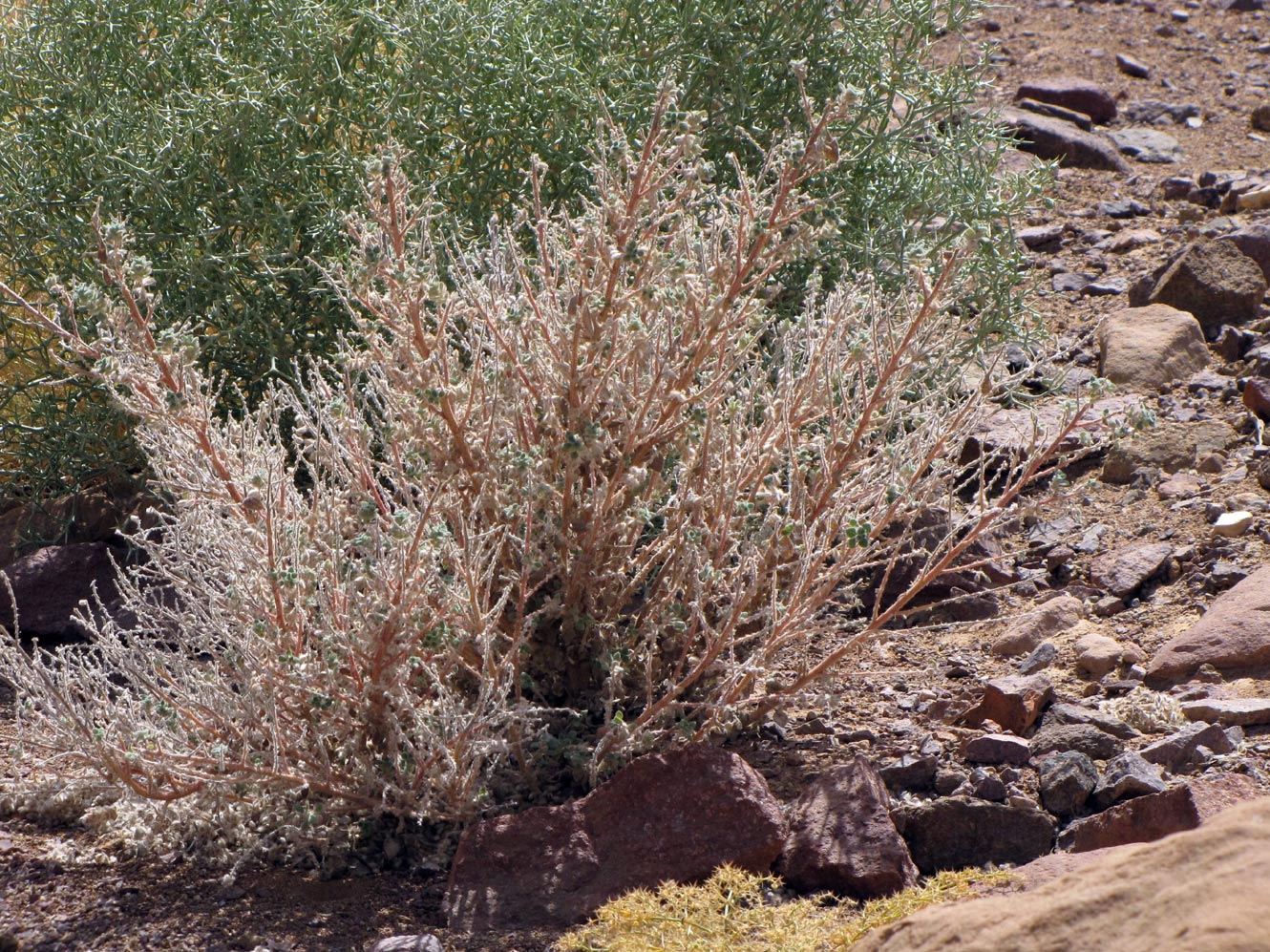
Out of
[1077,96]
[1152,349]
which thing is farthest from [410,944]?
[1077,96]

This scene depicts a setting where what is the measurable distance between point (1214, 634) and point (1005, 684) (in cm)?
54

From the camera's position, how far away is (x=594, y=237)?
2.79 meters

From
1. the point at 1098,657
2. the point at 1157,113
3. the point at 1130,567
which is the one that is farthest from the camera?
the point at 1157,113

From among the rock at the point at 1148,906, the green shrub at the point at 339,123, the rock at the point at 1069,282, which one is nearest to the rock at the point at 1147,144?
the rock at the point at 1069,282

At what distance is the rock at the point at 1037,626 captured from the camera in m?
3.82

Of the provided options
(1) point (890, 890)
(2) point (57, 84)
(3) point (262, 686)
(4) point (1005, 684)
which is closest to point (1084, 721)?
(4) point (1005, 684)

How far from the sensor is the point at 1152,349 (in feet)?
17.1

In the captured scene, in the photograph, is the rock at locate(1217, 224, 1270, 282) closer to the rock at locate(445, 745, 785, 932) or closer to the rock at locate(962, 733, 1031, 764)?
the rock at locate(962, 733, 1031, 764)

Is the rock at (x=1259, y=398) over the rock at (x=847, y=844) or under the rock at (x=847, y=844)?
over

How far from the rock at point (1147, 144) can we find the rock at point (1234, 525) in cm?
368

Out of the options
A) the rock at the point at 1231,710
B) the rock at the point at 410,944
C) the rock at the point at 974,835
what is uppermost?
the rock at the point at 410,944

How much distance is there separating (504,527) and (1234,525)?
2.35m

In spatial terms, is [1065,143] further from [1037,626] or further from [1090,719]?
[1090,719]

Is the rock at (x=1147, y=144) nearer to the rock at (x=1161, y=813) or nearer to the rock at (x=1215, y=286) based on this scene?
the rock at (x=1215, y=286)
